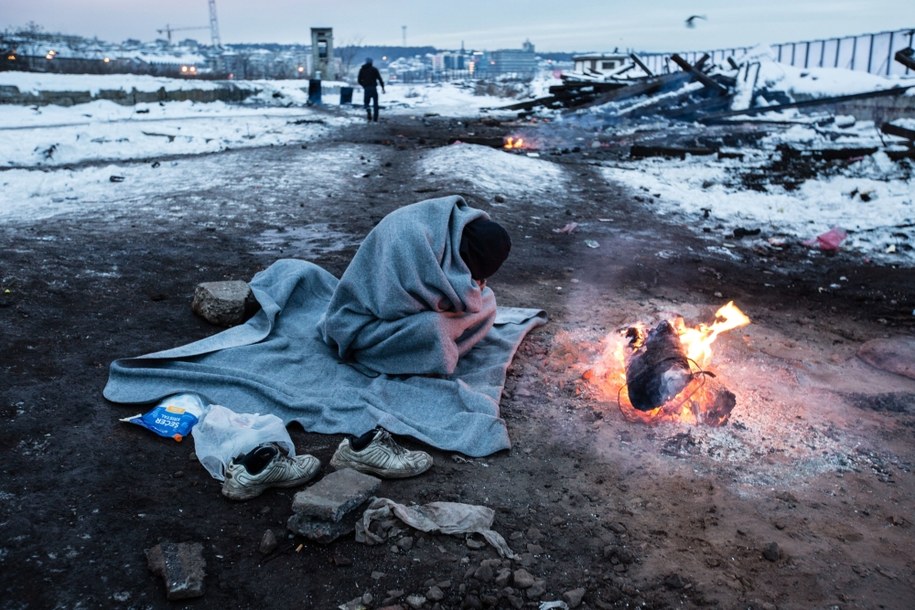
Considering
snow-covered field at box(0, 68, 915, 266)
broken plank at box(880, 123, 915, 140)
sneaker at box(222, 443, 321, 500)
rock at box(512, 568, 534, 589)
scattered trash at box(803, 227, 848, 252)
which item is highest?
broken plank at box(880, 123, 915, 140)

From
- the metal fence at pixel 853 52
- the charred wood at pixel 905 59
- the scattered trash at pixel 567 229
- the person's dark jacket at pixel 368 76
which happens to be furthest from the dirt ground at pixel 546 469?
the metal fence at pixel 853 52

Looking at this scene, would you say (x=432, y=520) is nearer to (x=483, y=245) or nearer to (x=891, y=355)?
(x=483, y=245)

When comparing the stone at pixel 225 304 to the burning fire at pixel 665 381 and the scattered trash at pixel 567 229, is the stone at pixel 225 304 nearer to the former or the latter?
the burning fire at pixel 665 381

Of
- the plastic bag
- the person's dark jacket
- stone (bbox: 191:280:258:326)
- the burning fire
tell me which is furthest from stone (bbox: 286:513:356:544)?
the person's dark jacket

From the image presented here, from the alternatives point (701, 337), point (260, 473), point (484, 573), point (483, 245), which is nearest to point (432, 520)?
point (484, 573)

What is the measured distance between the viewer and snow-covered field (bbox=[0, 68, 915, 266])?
8.59 m

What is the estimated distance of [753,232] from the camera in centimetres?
830

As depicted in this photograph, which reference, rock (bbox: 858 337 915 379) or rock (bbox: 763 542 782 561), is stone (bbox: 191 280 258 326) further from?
rock (bbox: 858 337 915 379)

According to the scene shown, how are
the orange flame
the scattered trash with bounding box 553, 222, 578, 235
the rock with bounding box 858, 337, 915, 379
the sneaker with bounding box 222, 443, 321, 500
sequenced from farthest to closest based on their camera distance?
the scattered trash with bounding box 553, 222, 578, 235, the rock with bounding box 858, 337, 915, 379, the orange flame, the sneaker with bounding box 222, 443, 321, 500

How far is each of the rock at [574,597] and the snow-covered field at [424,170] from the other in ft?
21.0

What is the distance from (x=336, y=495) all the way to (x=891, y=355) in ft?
13.1

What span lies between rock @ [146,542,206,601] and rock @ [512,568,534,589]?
115cm

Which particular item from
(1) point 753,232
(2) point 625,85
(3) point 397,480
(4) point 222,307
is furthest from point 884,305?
(2) point 625,85

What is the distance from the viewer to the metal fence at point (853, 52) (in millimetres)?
20719
